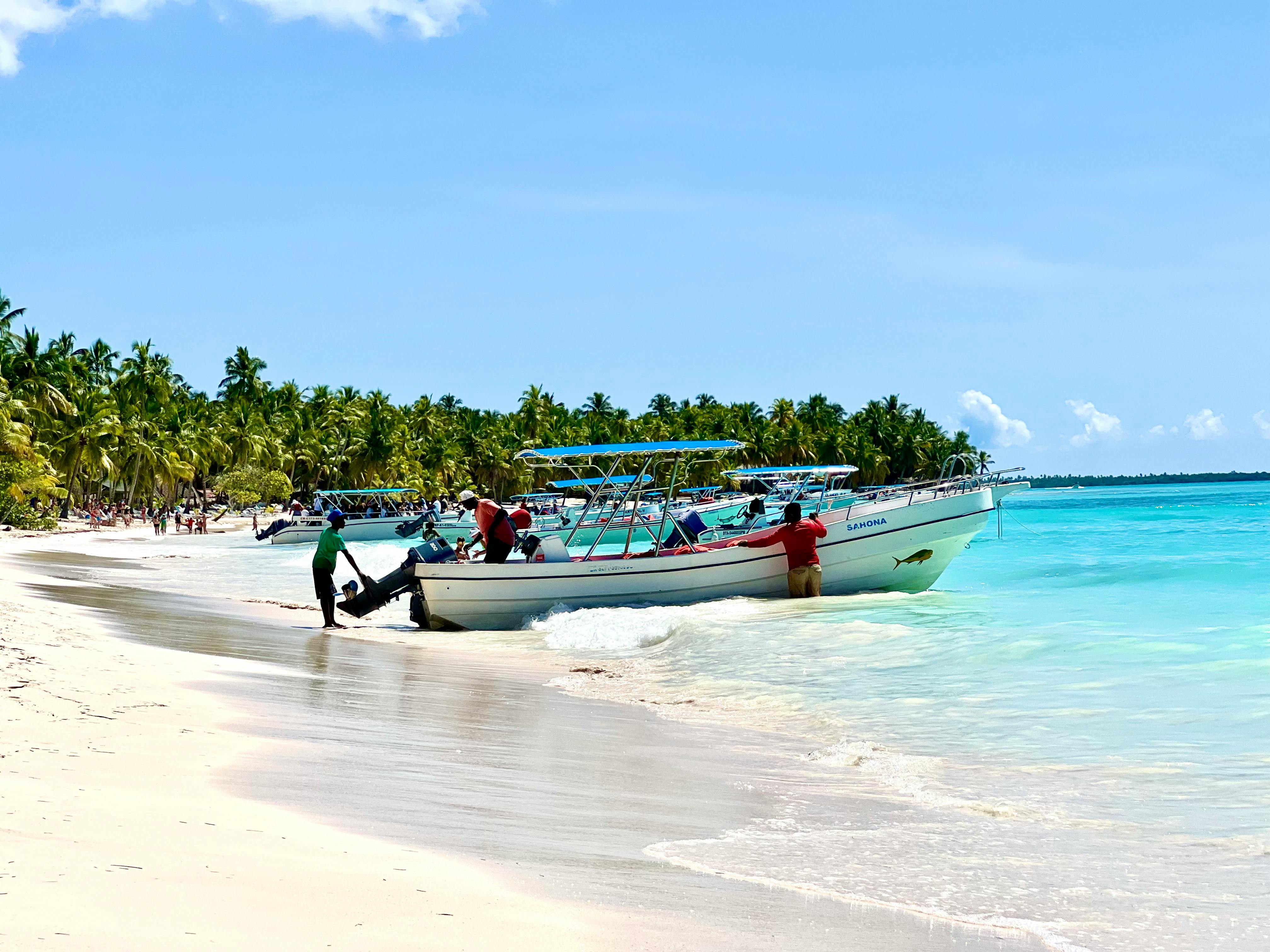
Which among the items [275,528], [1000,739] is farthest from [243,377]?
[1000,739]

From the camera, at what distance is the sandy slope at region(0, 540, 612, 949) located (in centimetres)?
287

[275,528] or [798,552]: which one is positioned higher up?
[798,552]

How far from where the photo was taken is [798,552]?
651 inches

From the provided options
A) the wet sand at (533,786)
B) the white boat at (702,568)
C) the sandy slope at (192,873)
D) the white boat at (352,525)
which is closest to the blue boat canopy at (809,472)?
the white boat at (702,568)

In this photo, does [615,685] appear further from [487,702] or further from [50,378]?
[50,378]

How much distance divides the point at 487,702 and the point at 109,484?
70760mm

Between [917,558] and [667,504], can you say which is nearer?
[667,504]

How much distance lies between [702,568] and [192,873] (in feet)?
42.9

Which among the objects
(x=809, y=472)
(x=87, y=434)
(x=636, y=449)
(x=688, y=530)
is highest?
(x=87, y=434)

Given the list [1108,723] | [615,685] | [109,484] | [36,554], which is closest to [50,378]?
[109,484]

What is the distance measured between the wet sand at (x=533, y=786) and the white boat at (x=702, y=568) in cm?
420

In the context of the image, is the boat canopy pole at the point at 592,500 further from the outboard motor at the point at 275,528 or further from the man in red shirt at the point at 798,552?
the outboard motor at the point at 275,528

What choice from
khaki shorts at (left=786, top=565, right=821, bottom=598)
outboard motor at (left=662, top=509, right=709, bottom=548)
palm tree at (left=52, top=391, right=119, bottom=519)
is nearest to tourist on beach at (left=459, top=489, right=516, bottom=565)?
outboard motor at (left=662, top=509, right=709, bottom=548)

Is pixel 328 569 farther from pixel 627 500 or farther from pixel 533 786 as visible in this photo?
pixel 533 786
